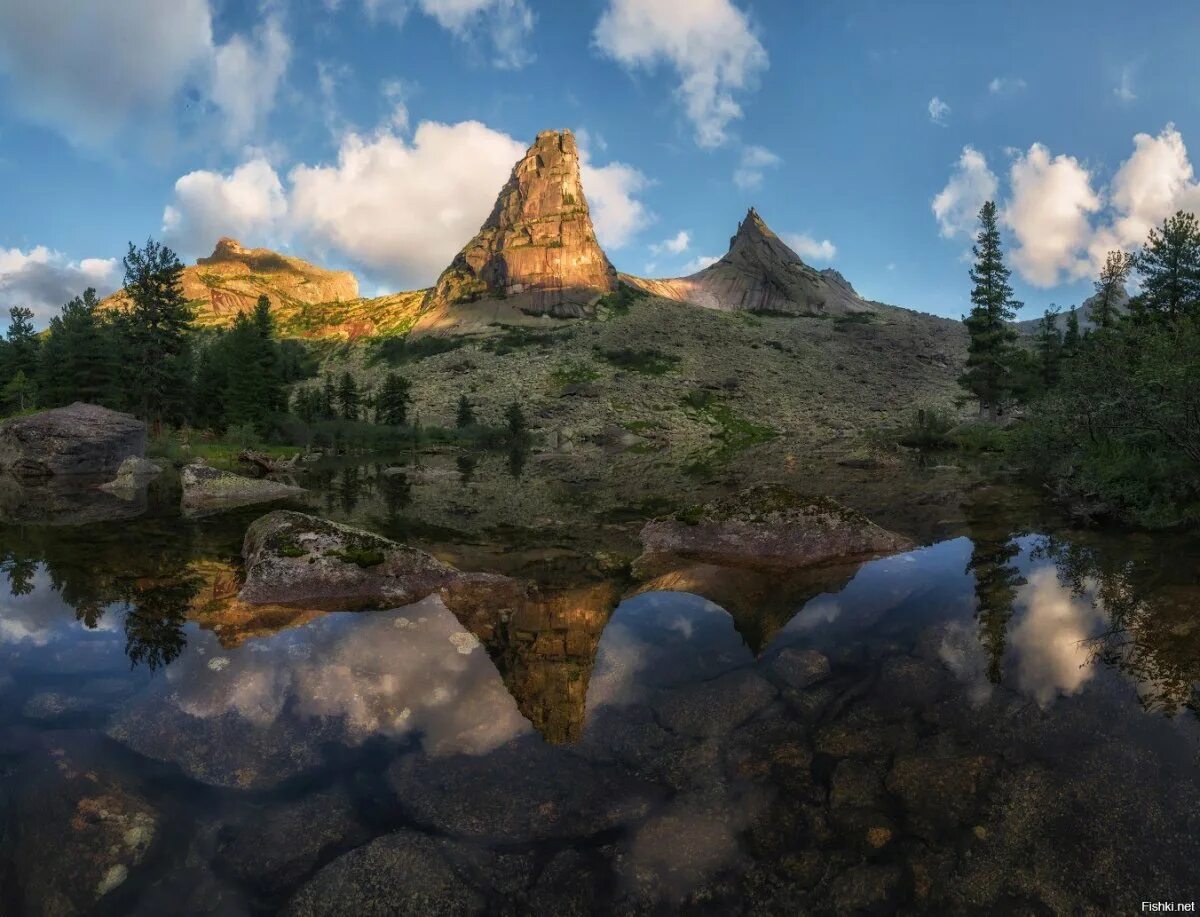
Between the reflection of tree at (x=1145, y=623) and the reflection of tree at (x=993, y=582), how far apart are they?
3.21 ft

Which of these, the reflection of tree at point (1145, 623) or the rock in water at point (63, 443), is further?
the rock in water at point (63, 443)

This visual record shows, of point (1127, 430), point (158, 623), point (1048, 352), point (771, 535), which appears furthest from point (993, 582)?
point (1048, 352)

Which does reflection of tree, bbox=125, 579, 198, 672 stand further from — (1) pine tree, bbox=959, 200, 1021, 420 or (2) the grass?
(2) the grass

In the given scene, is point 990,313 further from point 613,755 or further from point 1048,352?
point 613,755

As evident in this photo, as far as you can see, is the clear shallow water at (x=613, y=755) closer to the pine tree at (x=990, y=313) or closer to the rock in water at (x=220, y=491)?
the rock in water at (x=220, y=491)

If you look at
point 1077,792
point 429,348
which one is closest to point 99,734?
point 1077,792

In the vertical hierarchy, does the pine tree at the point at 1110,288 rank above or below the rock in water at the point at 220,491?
above

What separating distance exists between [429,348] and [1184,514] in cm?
13911

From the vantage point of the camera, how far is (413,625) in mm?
10141

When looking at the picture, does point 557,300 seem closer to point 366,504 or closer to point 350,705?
point 366,504

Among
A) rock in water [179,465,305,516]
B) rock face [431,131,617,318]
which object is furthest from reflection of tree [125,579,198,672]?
rock face [431,131,617,318]

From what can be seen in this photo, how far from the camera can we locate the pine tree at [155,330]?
188ft

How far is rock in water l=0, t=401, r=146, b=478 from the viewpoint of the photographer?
38219mm

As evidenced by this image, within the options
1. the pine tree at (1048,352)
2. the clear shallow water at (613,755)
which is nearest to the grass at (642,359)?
the pine tree at (1048,352)
